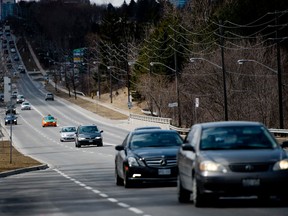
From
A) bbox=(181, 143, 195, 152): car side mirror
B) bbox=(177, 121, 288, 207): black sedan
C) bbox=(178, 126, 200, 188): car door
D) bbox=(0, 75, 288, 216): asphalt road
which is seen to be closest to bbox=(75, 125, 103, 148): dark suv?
bbox=(0, 75, 288, 216): asphalt road

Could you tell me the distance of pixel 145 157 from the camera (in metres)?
24.5

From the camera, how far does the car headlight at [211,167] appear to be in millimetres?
17266

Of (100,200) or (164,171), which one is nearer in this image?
(100,200)

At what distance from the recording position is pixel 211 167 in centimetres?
1736

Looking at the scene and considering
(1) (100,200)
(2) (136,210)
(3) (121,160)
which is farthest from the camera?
(3) (121,160)

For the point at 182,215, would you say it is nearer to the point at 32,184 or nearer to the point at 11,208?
the point at 11,208

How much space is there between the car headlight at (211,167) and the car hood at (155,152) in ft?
22.5

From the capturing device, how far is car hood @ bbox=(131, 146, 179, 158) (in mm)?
24328

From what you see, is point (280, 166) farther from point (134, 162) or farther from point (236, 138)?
point (134, 162)

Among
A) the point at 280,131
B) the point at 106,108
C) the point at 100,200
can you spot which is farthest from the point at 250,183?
the point at 106,108

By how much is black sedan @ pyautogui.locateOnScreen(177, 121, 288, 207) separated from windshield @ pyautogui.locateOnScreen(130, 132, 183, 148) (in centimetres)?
699

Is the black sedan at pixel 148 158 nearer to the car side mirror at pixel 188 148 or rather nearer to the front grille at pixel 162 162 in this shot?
the front grille at pixel 162 162

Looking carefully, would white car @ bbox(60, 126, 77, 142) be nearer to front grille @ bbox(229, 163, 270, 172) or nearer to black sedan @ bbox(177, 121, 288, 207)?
black sedan @ bbox(177, 121, 288, 207)

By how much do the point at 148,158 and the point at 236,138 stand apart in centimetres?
636
